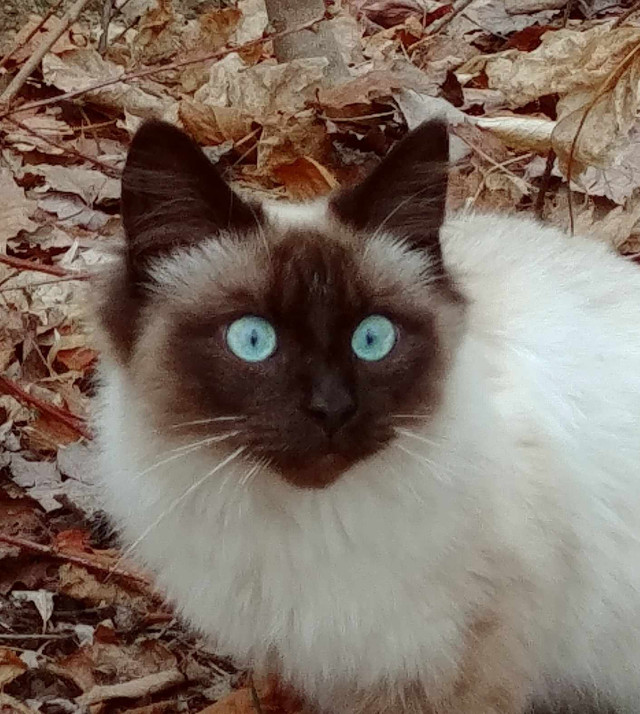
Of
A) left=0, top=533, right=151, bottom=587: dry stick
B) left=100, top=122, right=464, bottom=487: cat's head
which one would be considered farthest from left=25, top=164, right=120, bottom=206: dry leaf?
left=100, top=122, right=464, bottom=487: cat's head

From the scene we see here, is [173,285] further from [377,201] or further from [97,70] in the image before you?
[97,70]

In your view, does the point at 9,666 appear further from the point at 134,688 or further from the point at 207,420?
the point at 207,420

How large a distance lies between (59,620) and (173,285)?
0.87m

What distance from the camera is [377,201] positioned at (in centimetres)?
144

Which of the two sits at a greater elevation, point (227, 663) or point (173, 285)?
point (173, 285)

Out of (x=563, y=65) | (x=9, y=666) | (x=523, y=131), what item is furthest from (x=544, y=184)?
(x=9, y=666)

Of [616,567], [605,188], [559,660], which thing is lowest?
[559,660]

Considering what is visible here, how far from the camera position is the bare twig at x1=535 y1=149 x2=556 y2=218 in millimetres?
2535

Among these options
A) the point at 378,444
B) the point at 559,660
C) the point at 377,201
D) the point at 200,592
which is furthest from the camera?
the point at 559,660

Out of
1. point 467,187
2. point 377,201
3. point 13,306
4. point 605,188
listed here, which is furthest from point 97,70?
point 377,201

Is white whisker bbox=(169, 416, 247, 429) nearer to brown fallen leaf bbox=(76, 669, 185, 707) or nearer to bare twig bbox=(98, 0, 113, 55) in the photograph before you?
brown fallen leaf bbox=(76, 669, 185, 707)

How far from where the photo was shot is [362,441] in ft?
4.30

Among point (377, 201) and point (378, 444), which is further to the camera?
point (377, 201)

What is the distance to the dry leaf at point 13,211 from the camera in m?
2.66
